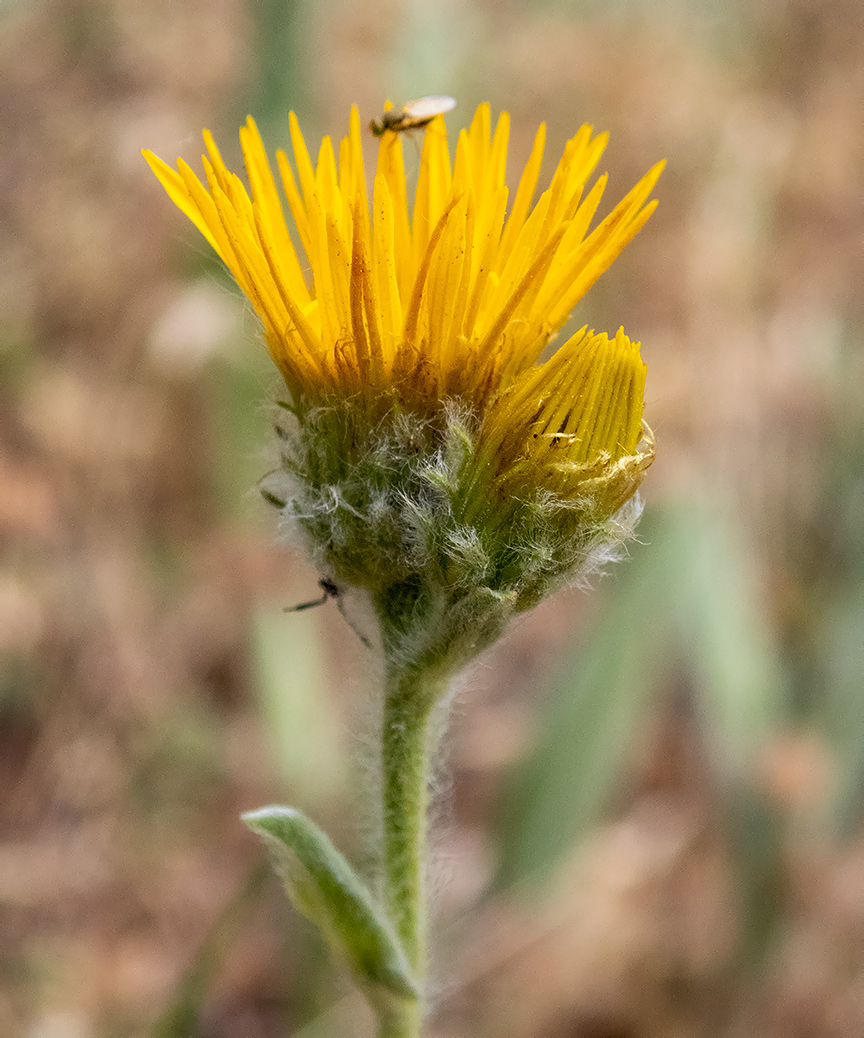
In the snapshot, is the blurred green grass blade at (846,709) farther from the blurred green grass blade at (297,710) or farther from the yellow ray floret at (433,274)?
the yellow ray floret at (433,274)

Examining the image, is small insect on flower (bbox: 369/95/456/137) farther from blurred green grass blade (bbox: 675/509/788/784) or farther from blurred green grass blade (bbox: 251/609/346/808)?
blurred green grass blade (bbox: 251/609/346/808)

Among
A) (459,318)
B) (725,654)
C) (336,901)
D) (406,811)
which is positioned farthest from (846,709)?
(459,318)

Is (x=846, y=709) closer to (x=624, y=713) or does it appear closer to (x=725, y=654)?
(x=725, y=654)

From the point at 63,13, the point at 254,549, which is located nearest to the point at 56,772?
the point at 254,549

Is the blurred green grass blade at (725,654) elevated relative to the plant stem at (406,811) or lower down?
lower down

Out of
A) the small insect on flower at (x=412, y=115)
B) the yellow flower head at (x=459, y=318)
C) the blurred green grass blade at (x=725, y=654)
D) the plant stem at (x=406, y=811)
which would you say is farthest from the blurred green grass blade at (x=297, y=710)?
the small insect on flower at (x=412, y=115)
